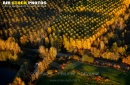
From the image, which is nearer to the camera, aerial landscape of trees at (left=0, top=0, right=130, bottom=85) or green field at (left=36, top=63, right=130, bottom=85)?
green field at (left=36, top=63, right=130, bottom=85)

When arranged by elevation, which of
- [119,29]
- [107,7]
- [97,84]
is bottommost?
[97,84]

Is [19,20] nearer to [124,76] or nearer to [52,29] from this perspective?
[52,29]

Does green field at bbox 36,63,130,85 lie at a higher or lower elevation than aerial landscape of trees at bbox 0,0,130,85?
lower

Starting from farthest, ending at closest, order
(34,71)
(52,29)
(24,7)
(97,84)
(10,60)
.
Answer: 1. (24,7)
2. (52,29)
3. (10,60)
4. (34,71)
5. (97,84)

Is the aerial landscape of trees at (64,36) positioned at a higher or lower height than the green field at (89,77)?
higher

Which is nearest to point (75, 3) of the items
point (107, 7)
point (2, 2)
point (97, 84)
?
point (107, 7)

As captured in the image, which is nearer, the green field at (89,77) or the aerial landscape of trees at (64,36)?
the green field at (89,77)

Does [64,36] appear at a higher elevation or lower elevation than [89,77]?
higher

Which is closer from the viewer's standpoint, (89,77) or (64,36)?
(89,77)
